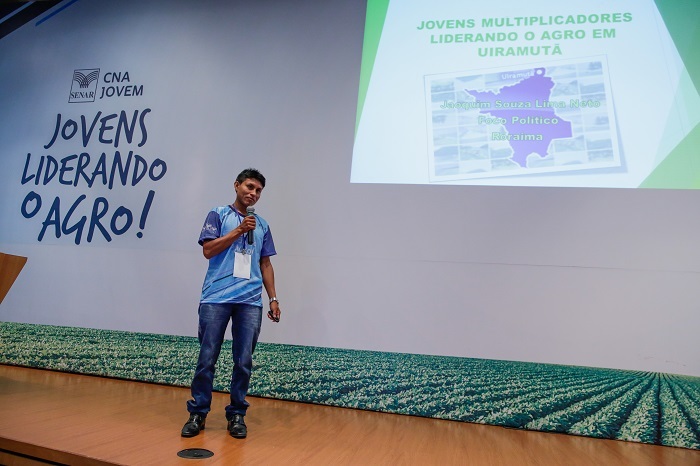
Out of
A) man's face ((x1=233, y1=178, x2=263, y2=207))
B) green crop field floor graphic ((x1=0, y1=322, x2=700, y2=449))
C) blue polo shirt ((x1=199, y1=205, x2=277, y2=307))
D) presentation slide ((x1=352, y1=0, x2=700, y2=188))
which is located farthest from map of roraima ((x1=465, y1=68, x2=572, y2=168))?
blue polo shirt ((x1=199, y1=205, x2=277, y2=307))

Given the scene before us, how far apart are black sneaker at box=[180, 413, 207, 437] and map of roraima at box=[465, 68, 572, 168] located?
2.35 m

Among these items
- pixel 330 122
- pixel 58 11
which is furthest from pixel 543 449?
pixel 58 11

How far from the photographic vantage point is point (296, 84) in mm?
3834

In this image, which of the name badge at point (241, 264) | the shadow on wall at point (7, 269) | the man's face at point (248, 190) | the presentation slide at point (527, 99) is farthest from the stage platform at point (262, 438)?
the presentation slide at point (527, 99)

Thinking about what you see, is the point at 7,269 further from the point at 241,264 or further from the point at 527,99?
the point at 527,99

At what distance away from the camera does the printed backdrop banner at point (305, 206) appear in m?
3.09

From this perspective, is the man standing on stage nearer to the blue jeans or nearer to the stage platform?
the blue jeans

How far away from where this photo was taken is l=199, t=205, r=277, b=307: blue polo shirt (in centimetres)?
243

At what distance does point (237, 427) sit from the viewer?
233 centimetres

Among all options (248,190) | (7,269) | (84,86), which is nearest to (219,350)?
(248,190)

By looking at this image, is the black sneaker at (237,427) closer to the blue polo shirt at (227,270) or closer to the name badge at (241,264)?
the blue polo shirt at (227,270)

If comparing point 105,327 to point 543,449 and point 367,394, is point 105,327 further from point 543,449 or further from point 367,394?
point 543,449

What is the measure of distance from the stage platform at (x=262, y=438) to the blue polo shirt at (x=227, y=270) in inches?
24.7

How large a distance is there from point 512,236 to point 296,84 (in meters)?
1.92
